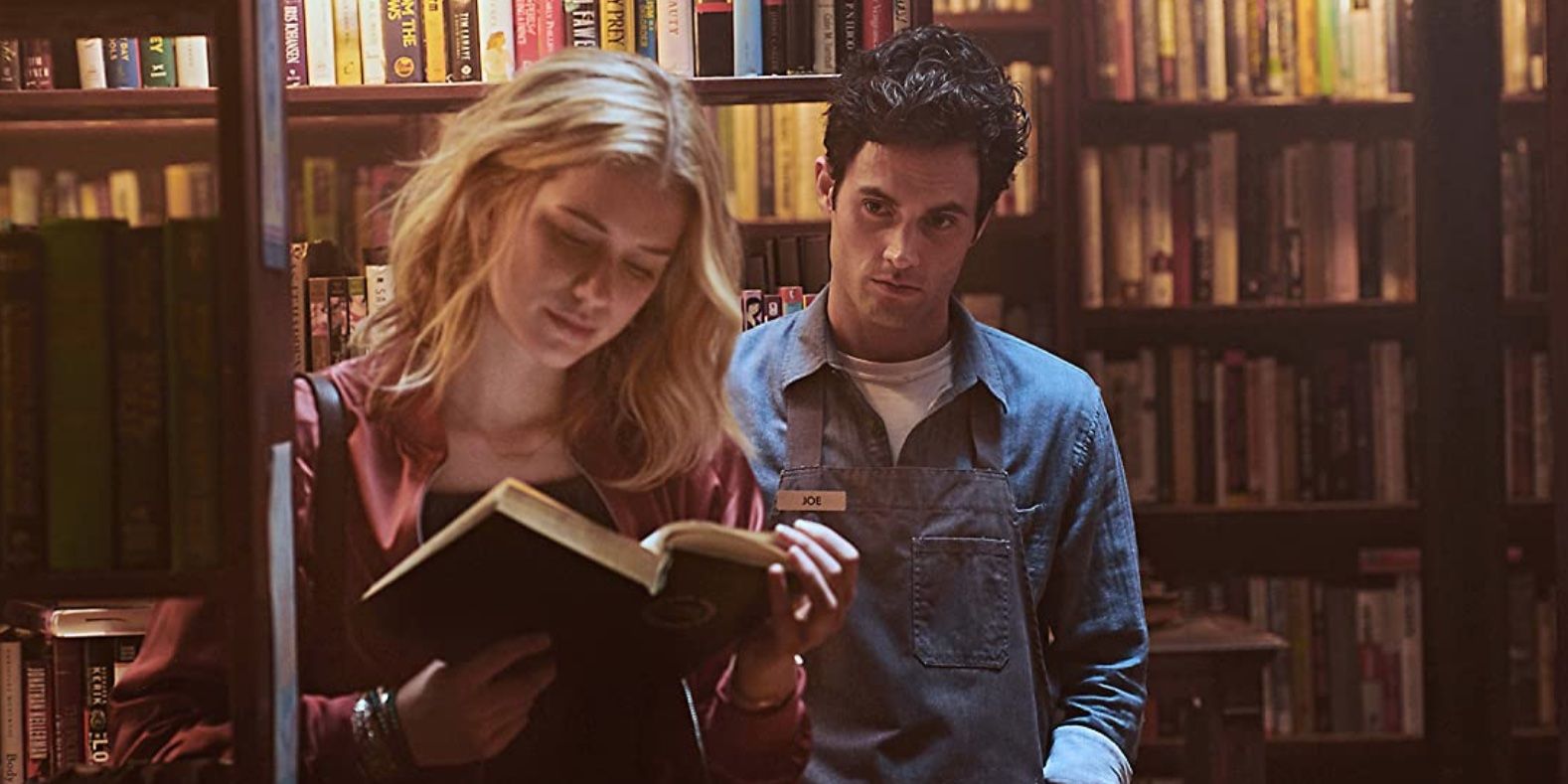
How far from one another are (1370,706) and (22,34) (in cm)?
308

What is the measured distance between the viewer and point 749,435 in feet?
5.10

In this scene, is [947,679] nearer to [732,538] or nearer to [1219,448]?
[732,538]

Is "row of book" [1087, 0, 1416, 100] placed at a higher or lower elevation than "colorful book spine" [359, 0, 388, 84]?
higher

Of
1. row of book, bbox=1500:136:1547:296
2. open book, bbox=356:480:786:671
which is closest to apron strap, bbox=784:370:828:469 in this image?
open book, bbox=356:480:786:671

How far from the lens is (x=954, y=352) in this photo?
1.65 m

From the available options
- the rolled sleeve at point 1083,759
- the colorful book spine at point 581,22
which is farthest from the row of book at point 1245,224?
the colorful book spine at point 581,22

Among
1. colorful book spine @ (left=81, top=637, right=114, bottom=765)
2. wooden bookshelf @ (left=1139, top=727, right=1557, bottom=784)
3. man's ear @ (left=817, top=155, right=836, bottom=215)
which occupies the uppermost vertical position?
man's ear @ (left=817, top=155, right=836, bottom=215)

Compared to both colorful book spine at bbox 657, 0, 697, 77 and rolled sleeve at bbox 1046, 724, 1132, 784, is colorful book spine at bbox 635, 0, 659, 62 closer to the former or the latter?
colorful book spine at bbox 657, 0, 697, 77

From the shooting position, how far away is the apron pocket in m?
1.58

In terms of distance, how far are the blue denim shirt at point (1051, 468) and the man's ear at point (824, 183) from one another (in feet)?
0.32

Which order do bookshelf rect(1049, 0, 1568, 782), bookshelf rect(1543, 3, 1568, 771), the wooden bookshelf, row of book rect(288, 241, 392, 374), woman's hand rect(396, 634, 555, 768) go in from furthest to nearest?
the wooden bookshelf, bookshelf rect(1049, 0, 1568, 782), bookshelf rect(1543, 3, 1568, 771), row of book rect(288, 241, 392, 374), woman's hand rect(396, 634, 555, 768)

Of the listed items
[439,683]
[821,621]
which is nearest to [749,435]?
[821,621]

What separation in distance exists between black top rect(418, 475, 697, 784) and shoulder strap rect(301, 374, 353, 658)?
0.07m

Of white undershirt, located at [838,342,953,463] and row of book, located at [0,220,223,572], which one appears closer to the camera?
row of book, located at [0,220,223,572]
